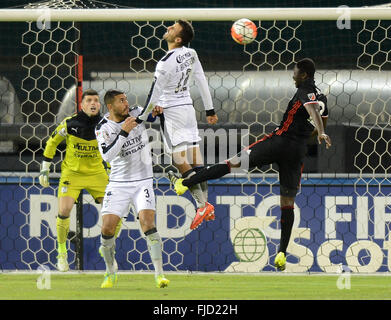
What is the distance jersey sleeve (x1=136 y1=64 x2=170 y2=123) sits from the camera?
23.1ft

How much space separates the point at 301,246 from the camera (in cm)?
873

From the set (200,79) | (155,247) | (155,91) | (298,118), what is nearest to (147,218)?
(155,247)

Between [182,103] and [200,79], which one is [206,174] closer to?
[182,103]

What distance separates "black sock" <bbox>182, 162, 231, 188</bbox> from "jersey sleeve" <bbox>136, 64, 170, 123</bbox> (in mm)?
687

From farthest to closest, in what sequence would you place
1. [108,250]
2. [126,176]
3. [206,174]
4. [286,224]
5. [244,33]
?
[244,33] < [286,224] < [206,174] < [108,250] < [126,176]

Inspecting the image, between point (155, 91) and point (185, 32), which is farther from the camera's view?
point (185, 32)

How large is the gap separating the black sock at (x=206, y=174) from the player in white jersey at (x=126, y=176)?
0.37 m

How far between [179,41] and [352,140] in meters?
2.83

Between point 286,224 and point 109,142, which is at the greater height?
point 109,142

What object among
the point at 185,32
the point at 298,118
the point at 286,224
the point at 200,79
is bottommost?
the point at 286,224

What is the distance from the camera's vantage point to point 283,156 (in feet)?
24.5

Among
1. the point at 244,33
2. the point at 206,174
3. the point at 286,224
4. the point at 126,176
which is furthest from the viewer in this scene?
the point at 244,33

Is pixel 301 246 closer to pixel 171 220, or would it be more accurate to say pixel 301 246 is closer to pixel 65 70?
pixel 171 220

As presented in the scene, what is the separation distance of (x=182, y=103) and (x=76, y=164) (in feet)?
5.21
